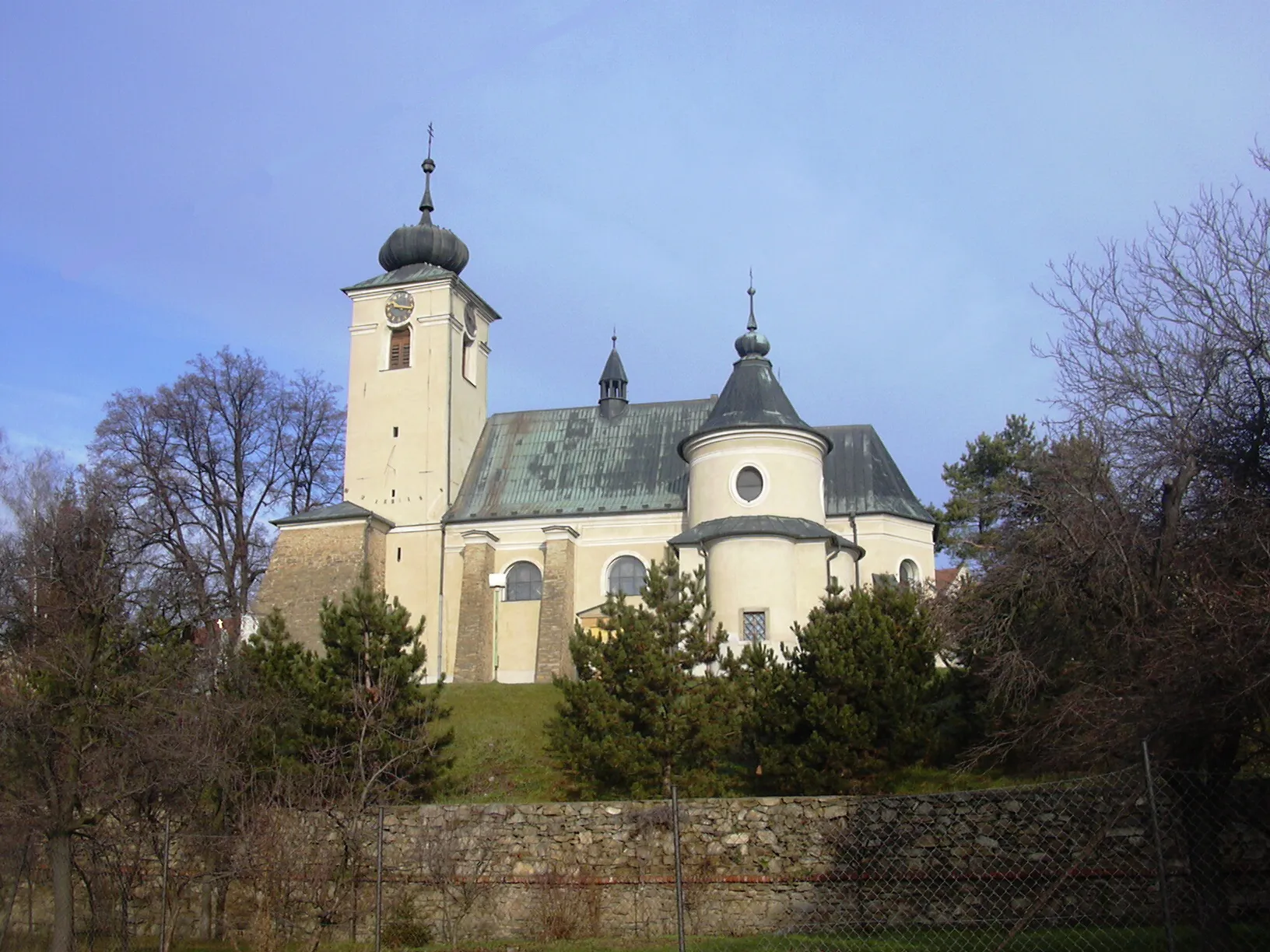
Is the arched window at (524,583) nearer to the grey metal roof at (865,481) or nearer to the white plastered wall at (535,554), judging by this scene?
the white plastered wall at (535,554)

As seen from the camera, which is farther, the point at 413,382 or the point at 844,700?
the point at 413,382

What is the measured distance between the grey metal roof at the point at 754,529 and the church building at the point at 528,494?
0.07 meters

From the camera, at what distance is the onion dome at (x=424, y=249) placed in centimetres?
4266

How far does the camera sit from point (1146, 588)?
43.4ft

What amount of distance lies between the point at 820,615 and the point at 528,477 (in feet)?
68.3

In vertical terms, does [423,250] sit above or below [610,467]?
above

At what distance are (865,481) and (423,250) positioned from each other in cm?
Answer: 1671

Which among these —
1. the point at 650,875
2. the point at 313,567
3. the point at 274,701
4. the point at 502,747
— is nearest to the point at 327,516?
the point at 313,567

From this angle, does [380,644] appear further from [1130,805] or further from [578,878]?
[1130,805]

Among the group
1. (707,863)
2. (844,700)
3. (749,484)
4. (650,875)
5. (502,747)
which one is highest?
(749,484)

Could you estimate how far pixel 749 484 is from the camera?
32.6m

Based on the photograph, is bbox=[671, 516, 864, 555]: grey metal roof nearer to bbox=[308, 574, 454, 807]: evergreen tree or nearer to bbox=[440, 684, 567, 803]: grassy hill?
bbox=[440, 684, 567, 803]: grassy hill

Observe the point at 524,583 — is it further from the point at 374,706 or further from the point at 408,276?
the point at 374,706

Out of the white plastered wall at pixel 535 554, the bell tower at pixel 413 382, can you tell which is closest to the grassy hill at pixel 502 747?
the white plastered wall at pixel 535 554
